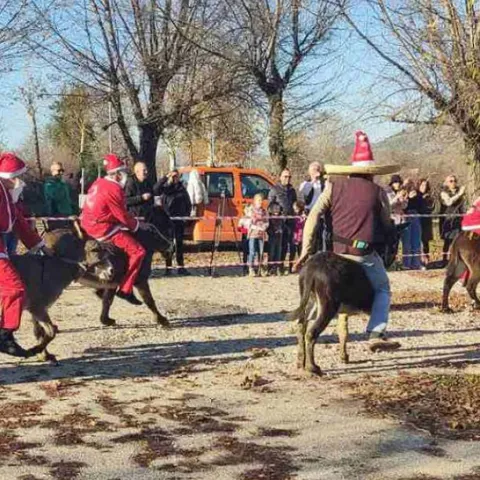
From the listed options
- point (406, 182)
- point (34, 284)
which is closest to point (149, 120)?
point (406, 182)

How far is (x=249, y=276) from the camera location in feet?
47.8

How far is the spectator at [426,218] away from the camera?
1614cm

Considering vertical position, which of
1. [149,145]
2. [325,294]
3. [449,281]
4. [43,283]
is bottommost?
[449,281]

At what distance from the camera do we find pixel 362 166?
293 inches

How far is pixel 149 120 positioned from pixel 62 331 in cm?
1196

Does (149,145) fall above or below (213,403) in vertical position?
above

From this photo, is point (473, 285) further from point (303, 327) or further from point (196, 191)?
point (196, 191)

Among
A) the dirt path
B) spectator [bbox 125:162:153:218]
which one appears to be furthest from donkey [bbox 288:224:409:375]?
spectator [bbox 125:162:153:218]

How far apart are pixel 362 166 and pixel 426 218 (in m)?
9.06

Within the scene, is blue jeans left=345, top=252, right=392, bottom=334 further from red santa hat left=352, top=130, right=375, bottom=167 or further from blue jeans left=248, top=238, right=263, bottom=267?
blue jeans left=248, top=238, right=263, bottom=267

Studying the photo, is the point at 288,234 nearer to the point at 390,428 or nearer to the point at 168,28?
the point at 168,28

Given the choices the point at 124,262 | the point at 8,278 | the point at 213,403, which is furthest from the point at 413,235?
the point at 8,278

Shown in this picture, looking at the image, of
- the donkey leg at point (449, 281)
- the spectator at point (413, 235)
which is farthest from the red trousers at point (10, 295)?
the spectator at point (413, 235)

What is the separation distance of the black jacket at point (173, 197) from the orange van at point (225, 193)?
2.03 metres
